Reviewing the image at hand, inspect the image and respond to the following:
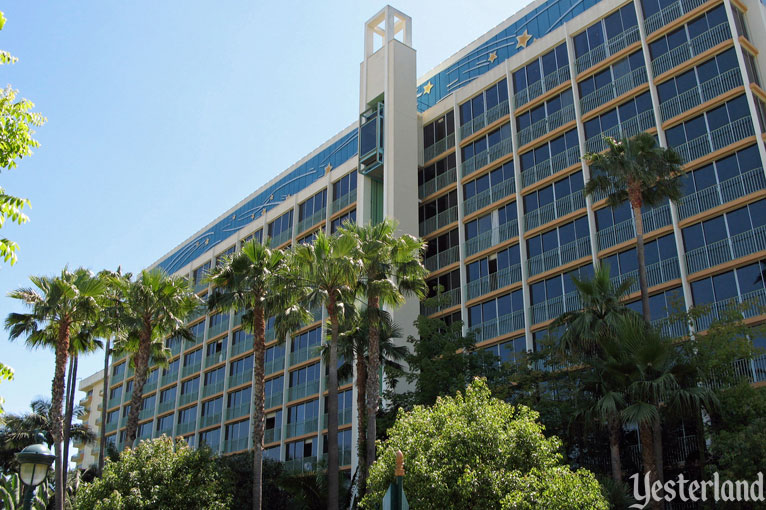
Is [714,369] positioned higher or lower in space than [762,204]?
lower

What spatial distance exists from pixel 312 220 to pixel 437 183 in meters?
12.7

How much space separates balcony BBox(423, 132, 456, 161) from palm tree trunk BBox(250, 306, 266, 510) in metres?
20.6

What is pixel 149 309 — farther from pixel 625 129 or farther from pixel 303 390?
pixel 625 129

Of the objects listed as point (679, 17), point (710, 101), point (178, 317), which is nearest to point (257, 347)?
point (178, 317)

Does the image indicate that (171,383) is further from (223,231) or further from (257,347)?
(257,347)

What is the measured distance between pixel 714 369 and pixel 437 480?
36.5ft

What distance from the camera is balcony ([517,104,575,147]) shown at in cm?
4028

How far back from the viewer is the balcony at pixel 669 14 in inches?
1401

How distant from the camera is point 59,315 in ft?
110

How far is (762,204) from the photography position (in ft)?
101

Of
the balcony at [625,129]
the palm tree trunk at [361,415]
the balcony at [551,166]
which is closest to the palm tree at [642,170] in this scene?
the balcony at [625,129]

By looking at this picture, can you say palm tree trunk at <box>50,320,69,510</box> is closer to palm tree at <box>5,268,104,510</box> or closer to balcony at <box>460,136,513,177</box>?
palm tree at <box>5,268,104,510</box>

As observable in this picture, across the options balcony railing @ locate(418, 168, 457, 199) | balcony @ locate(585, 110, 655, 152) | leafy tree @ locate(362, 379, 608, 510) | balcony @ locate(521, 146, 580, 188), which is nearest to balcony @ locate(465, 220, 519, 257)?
balcony @ locate(521, 146, 580, 188)

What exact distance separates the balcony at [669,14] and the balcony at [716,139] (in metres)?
6.65
